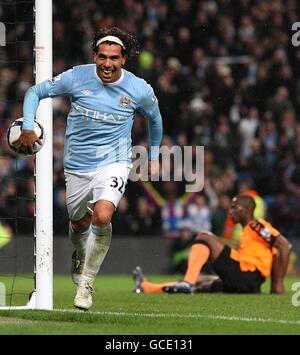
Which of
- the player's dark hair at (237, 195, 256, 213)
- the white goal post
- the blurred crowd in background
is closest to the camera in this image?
the white goal post

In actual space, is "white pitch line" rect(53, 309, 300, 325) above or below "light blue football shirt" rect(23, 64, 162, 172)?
Answer: below

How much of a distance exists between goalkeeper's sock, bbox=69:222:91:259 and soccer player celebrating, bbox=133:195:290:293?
7.98 ft

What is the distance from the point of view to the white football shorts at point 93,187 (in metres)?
8.43

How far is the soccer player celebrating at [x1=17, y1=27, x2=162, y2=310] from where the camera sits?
8.38 metres

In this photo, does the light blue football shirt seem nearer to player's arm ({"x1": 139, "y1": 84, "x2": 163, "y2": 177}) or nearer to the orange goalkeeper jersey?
player's arm ({"x1": 139, "y1": 84, "x2": 163, "y2": 177})

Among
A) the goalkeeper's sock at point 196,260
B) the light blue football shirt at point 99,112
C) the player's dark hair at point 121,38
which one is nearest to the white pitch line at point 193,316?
the light blue football shirt at point 99,112

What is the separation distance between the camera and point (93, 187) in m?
8.68

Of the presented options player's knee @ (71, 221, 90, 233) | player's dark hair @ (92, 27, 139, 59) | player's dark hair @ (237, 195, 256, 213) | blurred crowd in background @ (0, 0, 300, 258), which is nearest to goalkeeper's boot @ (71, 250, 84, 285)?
player's knee @ (71, 221, 90, 233)

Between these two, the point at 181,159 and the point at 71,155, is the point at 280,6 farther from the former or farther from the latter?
the point at 71,155

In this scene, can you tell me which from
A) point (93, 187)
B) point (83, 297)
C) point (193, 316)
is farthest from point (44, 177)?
point (193, 316)
